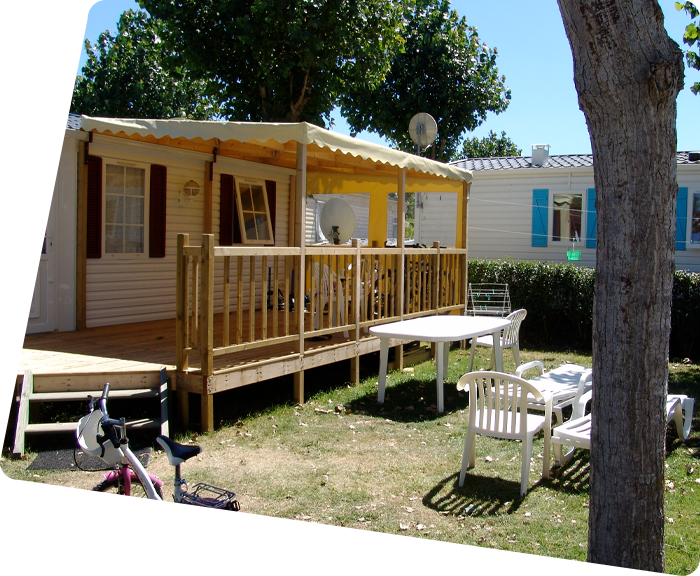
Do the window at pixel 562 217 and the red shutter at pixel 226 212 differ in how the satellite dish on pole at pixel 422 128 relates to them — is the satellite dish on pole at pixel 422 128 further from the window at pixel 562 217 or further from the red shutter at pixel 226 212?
the window at pixel 562 217

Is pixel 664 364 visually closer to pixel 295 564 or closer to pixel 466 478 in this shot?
pixel 295 564

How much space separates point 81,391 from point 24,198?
287 centimetres

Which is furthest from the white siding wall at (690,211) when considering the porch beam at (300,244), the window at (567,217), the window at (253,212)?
the porch beam at (300,244)

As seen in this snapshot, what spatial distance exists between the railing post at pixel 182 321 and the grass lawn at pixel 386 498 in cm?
39

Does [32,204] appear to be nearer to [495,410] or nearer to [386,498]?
[386,498]

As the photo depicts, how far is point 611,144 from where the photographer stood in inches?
105

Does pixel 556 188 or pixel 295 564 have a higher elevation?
pixel 556 188

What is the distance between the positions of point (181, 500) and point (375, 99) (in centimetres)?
1867

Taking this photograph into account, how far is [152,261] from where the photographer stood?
875 centimetres

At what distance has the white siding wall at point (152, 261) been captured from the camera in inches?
315

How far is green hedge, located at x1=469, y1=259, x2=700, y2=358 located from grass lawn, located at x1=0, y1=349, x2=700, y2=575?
5009 millimetres

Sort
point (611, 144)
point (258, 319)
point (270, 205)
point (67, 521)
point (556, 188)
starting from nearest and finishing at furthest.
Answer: point (611, 144)
point (67, 521)
point (258, 319)
point (270, 205)
point (556, 188)

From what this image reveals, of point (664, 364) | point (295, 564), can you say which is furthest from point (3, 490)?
point (664, 364)

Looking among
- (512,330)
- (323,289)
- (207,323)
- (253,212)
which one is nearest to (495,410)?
(207,323)
